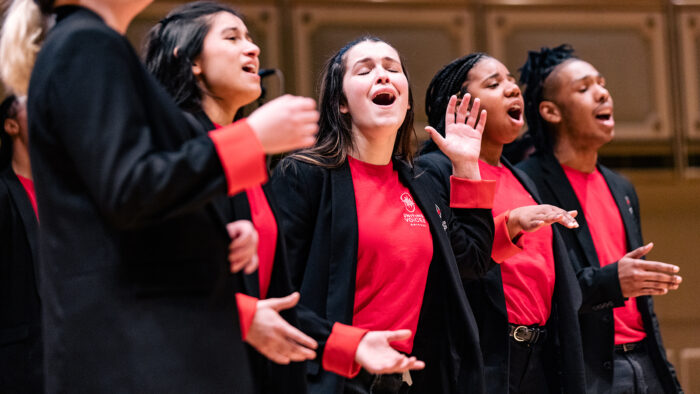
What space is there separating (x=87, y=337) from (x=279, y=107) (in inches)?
15.5

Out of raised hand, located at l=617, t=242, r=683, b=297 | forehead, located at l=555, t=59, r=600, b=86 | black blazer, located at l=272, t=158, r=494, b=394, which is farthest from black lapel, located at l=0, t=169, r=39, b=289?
forehead, located at l=555, t=59, r=600, b=86

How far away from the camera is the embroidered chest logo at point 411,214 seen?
1934mm

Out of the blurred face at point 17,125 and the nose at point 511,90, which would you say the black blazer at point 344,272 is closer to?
the nose at point 511,90

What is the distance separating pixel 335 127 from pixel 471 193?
1.20 feet

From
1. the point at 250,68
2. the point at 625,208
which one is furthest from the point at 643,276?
the point at 250,68

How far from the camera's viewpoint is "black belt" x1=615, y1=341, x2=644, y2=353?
2605mm

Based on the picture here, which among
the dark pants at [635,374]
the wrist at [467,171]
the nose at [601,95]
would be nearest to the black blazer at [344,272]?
the wrist at [467,171]

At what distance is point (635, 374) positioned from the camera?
2.55 metres

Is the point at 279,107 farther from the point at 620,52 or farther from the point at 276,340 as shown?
the point at 620,52

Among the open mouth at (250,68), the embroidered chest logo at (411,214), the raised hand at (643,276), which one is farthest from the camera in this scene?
the raised hand at (643,276)

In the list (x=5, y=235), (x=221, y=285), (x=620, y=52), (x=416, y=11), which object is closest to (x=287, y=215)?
(x=221, y=285)

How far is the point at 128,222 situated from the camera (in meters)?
1.10

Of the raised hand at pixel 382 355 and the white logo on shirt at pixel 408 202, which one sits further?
the white logo on shirt at pixel 408 202

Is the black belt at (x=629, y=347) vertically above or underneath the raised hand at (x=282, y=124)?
underneath
